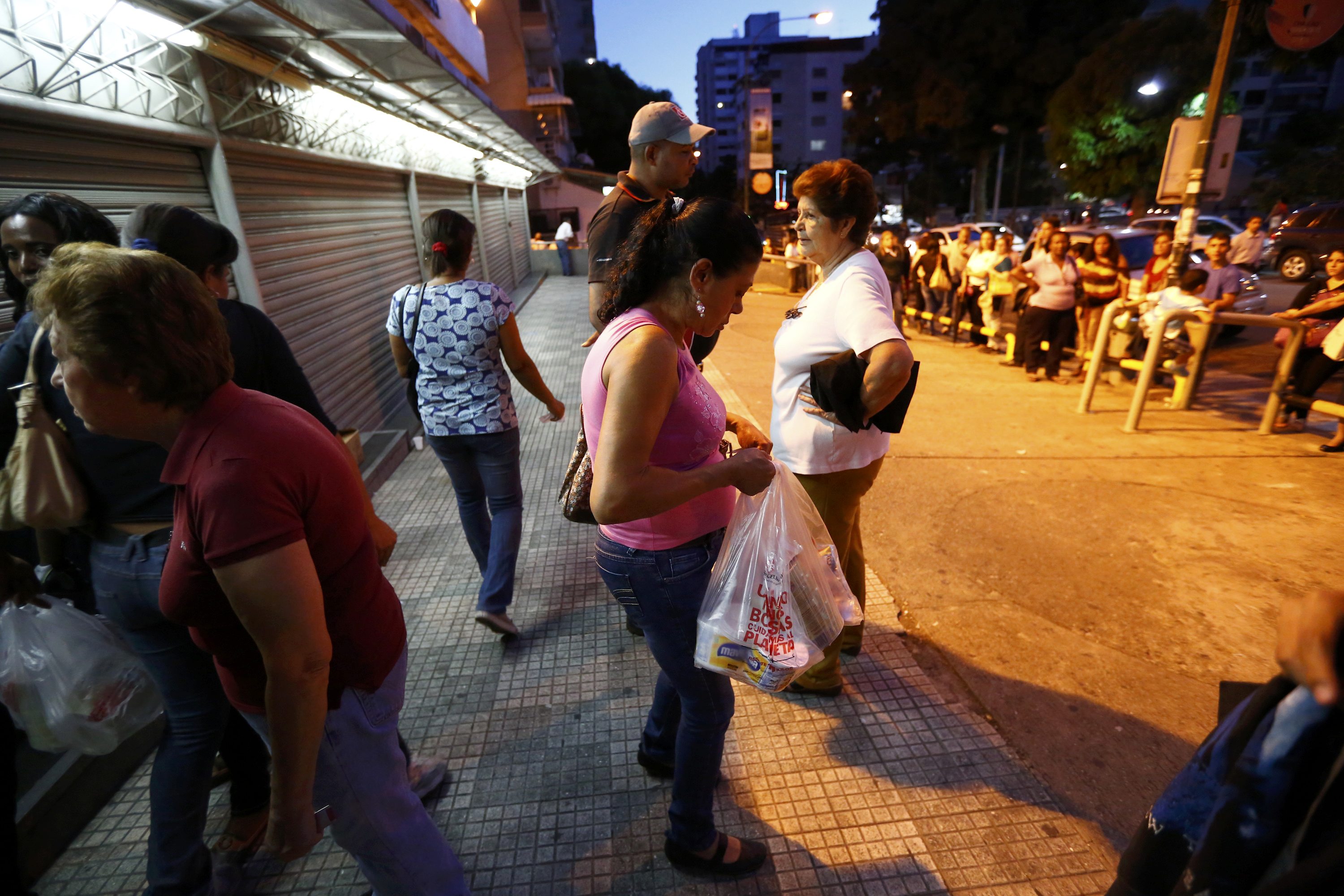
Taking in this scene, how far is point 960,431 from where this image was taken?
19.6 ft

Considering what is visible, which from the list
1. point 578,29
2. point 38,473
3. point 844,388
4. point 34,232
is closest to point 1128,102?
point 844,388

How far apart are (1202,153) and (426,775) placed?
8401 millimetres

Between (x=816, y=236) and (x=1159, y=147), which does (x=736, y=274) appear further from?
(x=1159, y=147)

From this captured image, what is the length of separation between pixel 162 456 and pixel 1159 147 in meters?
26.2

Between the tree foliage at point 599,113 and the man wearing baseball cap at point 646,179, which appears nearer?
the man wearing baseball cap at point 646,179

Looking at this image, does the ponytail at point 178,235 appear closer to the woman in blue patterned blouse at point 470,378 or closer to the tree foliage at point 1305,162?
the woman in blue patterned blouse at point 470,378

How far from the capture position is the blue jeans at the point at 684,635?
67.4 inches

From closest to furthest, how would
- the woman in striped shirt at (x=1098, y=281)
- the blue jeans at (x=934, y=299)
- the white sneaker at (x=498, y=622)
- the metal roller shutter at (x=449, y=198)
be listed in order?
the white sneaker at (x=498, y=622) → the woman in striped shirt at (x=1098, y=281) → the metal roller shutter at (x=449, y=198) → the blue jeans at (x=934, y=299)

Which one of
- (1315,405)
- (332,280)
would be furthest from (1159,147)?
(332,280)

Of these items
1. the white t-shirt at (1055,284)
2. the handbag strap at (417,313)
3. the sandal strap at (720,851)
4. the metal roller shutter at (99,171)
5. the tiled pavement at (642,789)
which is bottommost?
the tiled pavement at (642,789)

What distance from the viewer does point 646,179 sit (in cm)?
297

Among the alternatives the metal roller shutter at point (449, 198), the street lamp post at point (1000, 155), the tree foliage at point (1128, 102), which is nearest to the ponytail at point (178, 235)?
the metal roller shutter at point (449, 198)

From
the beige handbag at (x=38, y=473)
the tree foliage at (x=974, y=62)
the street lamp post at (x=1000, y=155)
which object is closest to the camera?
the beige handbag at (x=38, y=473)

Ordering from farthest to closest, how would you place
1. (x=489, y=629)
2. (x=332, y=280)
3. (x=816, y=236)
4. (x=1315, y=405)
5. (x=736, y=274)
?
(x=332, y=280), (x=1315, y=405), (x=489, y=629), (x=816, y=236), (x=736, y=274)
